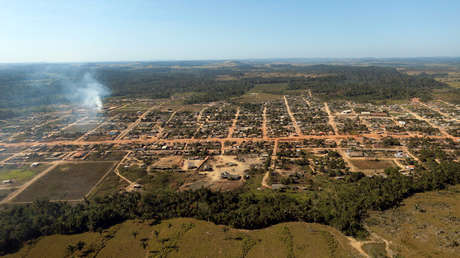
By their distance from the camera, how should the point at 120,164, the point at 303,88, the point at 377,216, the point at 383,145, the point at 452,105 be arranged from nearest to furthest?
1. the point at 377,216
2. the point at 120,164
3. the point at 383,145
4. the point at 452,105
5. the point at 303,88

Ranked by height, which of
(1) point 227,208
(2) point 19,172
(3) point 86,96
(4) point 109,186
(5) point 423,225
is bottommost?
(5) point 423,225

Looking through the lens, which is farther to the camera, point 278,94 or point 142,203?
point 278,94

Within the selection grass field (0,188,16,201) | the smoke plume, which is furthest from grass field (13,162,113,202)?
the smoke plume

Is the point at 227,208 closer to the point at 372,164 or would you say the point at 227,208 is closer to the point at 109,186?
the point at 109,186

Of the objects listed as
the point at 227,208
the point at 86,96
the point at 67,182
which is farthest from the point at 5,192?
the point at 86,96

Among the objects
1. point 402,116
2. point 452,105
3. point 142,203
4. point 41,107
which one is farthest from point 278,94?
point 41,107

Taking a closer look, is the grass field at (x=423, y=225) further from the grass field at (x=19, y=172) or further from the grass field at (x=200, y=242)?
the grass field at (x=19, y=172)

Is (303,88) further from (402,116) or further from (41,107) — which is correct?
(41,107)
